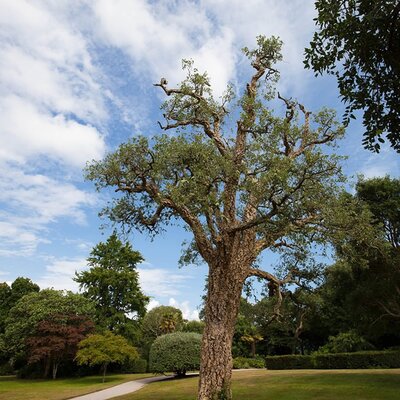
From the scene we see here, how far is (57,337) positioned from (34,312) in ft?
14.6

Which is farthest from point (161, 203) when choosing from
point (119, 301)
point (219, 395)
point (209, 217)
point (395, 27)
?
point (119, 301)

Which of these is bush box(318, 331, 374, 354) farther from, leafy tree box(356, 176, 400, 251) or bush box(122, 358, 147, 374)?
bush box(122, 358, 147, 374)

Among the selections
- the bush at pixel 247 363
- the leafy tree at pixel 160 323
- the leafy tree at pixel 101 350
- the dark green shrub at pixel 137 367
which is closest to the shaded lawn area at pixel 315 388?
the leafy tree at pixel 101 350

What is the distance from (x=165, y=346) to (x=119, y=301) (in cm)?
1354

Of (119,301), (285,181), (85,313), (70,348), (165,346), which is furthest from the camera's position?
(119,301)

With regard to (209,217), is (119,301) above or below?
above

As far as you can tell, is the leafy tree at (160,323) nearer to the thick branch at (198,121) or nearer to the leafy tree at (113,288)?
the leafy tree at (113,288)

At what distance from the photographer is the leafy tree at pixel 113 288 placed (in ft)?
144

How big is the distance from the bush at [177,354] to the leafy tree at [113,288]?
10.6 m

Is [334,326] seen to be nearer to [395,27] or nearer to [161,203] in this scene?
[161,203]

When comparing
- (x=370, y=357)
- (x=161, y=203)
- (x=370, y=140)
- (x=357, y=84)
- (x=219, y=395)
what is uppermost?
(x=161, y=203)

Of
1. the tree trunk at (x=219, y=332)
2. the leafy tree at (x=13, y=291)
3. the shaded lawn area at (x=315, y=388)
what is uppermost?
the leafy tree at (x=13, y=291)

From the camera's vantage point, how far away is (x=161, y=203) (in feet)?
45.4

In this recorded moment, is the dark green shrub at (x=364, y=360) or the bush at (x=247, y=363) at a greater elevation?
the bush at (x=247, y=363)
